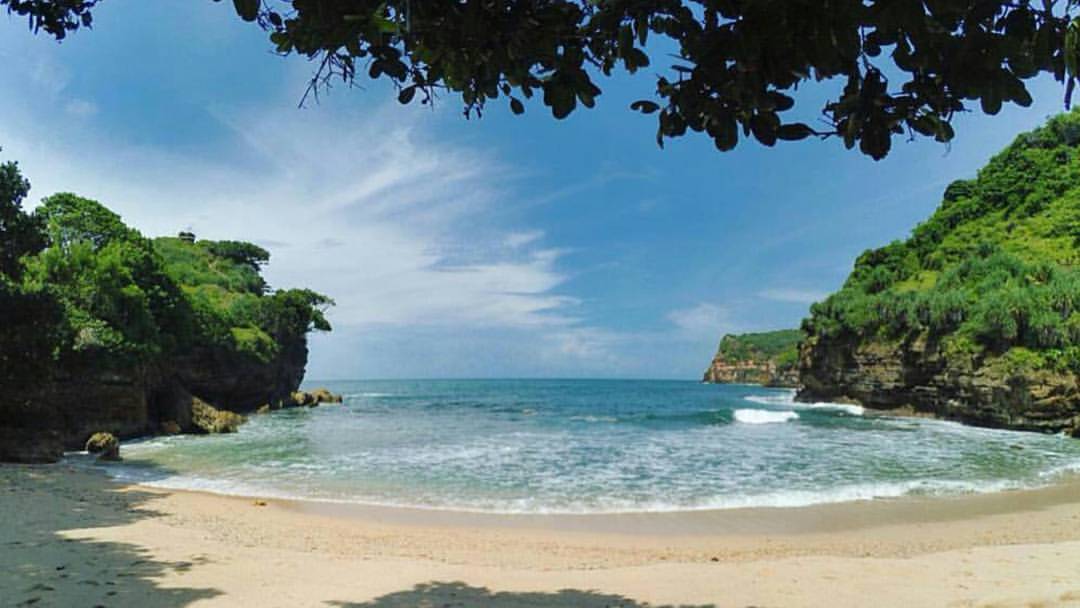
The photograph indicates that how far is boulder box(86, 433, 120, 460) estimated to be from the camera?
15.9m

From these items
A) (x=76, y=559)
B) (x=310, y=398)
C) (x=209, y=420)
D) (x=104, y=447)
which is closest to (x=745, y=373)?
(x=310, y=398)

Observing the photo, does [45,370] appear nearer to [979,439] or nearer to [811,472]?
[811,472]

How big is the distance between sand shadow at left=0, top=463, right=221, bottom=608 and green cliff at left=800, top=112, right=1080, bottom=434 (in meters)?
31.7

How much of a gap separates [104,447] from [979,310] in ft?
132

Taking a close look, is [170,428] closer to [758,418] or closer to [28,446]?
[28,446]

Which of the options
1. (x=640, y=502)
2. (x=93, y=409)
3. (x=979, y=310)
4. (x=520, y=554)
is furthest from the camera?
(x=979, y=310)

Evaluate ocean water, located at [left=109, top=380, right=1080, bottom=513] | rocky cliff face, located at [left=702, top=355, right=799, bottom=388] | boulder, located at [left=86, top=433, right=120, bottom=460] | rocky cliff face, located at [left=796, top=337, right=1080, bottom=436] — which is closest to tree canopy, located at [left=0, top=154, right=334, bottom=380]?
boulder, located at [left=86, top=433, right=120, bottom=460]

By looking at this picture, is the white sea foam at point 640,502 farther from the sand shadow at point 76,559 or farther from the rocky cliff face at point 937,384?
the rocky cliff face at point 937,384

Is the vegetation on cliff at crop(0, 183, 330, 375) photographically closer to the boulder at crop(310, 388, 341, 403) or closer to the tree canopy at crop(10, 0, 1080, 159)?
the boulder at crop(310, 388, 341, 403)

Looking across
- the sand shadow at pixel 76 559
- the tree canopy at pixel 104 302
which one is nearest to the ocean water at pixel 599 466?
the sand shadow at pixel 76 559

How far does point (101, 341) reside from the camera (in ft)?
65.4

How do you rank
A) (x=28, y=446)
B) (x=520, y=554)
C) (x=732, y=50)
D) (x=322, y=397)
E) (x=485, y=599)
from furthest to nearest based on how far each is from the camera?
A: (x=322, y=397) < (x=28, y=446) < (x=520, y=554) < (x=485, y=599) < (x=732, y=50)

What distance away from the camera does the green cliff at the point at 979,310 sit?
27438mm

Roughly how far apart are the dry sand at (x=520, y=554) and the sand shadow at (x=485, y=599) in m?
0.03
